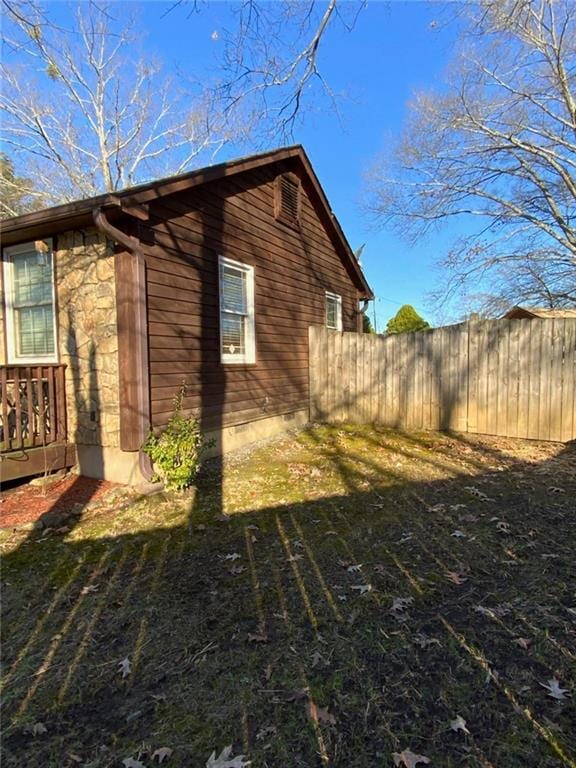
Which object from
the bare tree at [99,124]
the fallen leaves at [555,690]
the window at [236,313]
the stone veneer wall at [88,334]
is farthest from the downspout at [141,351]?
the bare tree at [99,124]

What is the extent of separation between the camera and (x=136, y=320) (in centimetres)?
500

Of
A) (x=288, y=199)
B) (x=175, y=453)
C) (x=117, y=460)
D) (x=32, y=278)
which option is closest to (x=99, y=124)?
(x=288, y=199)

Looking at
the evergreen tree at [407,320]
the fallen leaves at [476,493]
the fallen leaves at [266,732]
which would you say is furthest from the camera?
the evergreen tree at [407,320]

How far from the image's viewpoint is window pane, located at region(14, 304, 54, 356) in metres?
5.80

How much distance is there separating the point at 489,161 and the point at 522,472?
1167 cm

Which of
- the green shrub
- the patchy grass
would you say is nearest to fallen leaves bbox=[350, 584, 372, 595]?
the patchy grass

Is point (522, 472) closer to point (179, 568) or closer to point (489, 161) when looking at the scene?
point (179, 568)

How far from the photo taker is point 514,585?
9.18 ft

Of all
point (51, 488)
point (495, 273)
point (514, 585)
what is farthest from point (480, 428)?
point (495, 273)

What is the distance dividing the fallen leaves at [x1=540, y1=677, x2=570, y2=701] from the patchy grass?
24 millimetres

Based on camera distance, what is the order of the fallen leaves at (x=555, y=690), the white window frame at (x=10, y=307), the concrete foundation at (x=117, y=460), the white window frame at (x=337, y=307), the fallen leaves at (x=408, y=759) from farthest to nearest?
1. the white window frame at (x=337, y=307)
2. the white window frame at (x=10, y=307)
3. the concrete foundation at (x=117, y=460)
4. the fallen leaves at (x=555, y=690)
5. the fallen leaves at (x=408, y=759)

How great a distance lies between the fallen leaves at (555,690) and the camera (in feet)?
6.11

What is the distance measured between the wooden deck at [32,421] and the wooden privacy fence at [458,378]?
527 centimetres

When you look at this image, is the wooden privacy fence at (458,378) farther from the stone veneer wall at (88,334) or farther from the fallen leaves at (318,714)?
the fallen leaves at (318,714)
